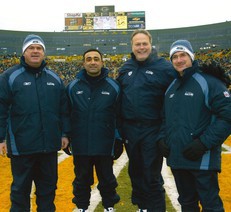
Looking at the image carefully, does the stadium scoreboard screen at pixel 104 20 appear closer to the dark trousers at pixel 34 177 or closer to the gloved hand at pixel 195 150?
the dark trousers at pixel 34 177

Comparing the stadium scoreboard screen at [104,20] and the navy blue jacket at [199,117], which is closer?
the navy blue jacket at [199,117]

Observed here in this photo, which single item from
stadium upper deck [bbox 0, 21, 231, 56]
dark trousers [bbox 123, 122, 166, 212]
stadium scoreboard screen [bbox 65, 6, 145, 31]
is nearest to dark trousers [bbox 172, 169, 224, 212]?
→ dark trousers [bbox 123, 122, 166, 212]

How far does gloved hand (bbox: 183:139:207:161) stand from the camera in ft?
10.5

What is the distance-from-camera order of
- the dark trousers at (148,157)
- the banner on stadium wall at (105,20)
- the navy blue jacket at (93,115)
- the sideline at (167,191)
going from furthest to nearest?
the banner on stadium wall at (105,20) → the sideline at (167,191) → the navy blue jacket at (93,115) → the dark trousers at (148,157)

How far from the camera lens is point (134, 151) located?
Answer: 4.07 m

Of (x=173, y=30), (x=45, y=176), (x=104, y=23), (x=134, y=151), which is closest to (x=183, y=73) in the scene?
(x=134, y=151)

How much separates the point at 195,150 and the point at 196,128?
0.25 metres

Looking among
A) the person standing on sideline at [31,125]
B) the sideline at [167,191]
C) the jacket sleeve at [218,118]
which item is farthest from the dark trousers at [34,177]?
the jacket sleeve at [218,118]

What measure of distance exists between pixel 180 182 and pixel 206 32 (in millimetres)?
63411

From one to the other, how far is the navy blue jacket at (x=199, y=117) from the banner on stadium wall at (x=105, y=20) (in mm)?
59093

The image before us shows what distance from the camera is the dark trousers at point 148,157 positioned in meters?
3.97

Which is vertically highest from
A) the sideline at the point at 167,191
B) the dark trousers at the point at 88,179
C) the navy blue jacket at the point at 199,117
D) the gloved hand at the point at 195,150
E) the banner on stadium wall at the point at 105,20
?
the banner on stadium wall at the point at 105,20

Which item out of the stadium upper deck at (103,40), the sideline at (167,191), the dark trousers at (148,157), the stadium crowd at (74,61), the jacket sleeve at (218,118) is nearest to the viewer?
the jacket sleeve at (218,118)

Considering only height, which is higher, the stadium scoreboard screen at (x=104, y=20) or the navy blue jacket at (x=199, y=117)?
the stadium scoreboard screen at (x=104, y=20)
